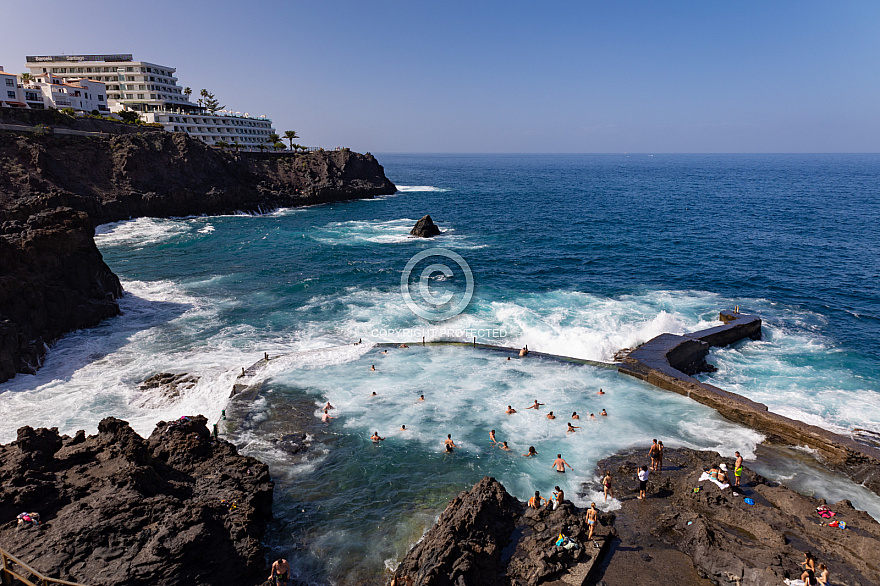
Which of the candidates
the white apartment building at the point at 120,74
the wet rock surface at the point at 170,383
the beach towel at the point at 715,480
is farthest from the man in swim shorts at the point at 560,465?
the white apartment building at the point at 120,74

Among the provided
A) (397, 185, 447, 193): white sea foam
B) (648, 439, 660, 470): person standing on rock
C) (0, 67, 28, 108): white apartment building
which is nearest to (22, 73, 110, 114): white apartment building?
(0, 67, 28, 108): white apartment building

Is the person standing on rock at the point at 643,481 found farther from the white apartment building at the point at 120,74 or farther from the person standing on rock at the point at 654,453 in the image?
the white apartment building at the point at 120,74

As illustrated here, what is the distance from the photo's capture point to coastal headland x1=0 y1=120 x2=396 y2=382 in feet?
108

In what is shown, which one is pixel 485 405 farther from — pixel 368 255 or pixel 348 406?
pixel 368 255

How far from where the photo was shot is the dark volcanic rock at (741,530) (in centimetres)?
1473

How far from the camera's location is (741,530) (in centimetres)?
1678

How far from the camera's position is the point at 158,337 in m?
35.2

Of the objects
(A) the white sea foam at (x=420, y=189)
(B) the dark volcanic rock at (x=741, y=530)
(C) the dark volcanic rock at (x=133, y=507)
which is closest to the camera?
(C) the dark volcanic rock at (x=133, y=507)

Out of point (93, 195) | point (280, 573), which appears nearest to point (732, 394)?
point (280, 573)

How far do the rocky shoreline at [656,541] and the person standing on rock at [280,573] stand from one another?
3377mm

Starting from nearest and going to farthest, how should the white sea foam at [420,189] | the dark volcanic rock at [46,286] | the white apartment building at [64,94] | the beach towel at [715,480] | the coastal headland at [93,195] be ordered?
1. the beach towel at [715,480]
2. the dark volcanic rock at [46,286]
3. the coastal headland at [93,195]
4. the white apartment building at [64,94]
5. the white sea foam at [420,189]

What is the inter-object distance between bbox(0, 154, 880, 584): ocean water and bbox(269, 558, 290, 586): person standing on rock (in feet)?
3.19

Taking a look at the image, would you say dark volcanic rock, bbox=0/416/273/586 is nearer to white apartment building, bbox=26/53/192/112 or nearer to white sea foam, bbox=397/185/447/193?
white sea foam, bbox=397/185/447/193

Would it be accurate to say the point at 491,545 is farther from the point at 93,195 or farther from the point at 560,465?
the point at 93,195
